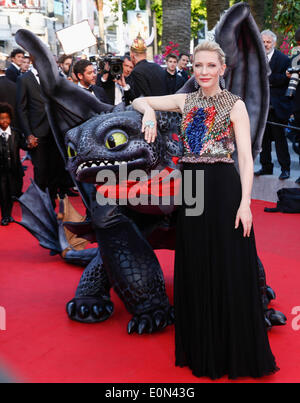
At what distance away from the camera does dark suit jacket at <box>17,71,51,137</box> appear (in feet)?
19.9

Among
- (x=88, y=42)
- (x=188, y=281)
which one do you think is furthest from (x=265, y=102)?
(x=88, y=42)

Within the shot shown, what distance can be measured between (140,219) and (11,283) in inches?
52.1

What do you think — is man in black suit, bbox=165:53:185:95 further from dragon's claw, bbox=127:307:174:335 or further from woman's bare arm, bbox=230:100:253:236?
woman's bare arm, bbox=230:100:253:236

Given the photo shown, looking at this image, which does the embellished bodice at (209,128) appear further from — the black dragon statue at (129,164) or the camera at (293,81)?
the camera at (293,81)

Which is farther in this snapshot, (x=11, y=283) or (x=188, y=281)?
(x=11, y=283)

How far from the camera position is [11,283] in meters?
4.02

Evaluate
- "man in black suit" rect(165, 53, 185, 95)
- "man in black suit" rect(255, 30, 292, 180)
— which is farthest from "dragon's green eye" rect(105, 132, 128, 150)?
"man in black suit" rect(165, 53, 185, 95)

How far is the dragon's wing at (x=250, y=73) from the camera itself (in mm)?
3121

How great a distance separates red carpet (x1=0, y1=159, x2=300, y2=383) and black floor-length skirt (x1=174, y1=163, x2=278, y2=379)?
103mm

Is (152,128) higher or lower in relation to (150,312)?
higher

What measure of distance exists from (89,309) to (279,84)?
14.9 ft

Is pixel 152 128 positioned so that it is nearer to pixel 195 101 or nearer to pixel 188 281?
pixel 195 101
